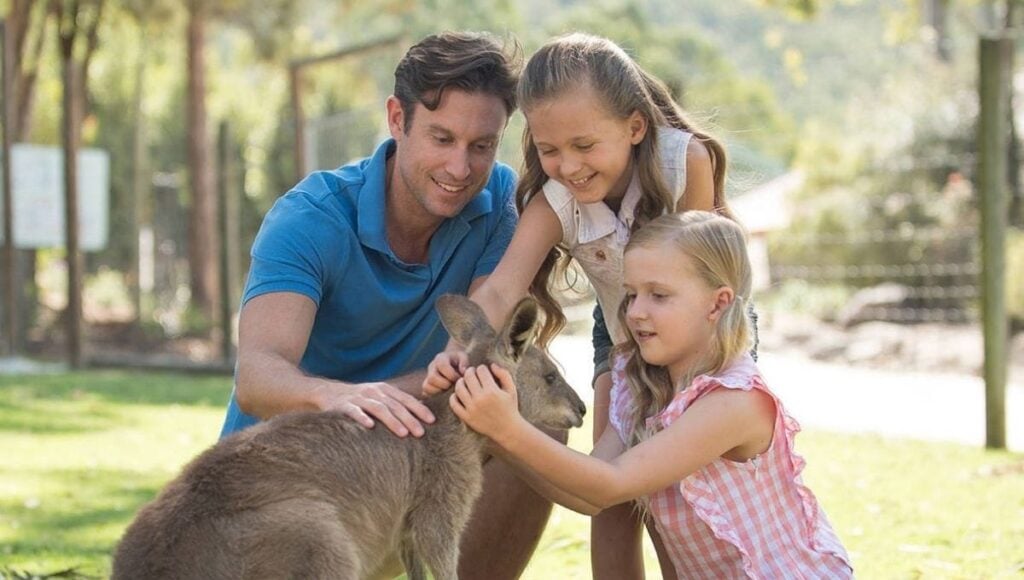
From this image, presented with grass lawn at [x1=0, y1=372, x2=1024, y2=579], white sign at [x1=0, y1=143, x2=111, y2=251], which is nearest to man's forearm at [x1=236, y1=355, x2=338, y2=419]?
grass lawn at [x1=0, y1=372, x2=1024, y2=579]

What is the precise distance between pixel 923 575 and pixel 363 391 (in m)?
1.78

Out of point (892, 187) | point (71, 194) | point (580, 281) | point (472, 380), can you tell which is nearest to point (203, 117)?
point (71, 194)

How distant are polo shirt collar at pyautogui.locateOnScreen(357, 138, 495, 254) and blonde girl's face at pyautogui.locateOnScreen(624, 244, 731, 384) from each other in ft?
2.66

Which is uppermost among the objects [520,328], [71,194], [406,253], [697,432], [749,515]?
[406,253]

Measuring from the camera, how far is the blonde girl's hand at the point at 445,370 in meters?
3.41

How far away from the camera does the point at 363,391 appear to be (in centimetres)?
337

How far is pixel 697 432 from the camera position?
3.26 meters

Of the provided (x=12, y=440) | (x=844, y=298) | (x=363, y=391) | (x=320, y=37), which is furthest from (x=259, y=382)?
(x=320, y=37)

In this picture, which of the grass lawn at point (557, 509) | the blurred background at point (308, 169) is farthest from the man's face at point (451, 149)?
the blurred background at point (308, 169)

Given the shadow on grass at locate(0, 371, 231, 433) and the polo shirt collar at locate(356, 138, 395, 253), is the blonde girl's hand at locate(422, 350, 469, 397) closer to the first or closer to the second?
the polo shirt collar at locate(356, 138, 395, 253)

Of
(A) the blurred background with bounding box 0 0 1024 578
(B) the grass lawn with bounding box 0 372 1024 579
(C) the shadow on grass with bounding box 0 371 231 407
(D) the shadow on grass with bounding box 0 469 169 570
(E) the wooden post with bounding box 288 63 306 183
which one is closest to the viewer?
(B) the grass lawn with bounding box 0 372 1024 579

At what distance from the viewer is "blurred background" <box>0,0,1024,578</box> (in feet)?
22.0

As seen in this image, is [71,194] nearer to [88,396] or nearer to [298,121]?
[298,121]

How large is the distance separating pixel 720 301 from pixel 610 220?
0.45m
